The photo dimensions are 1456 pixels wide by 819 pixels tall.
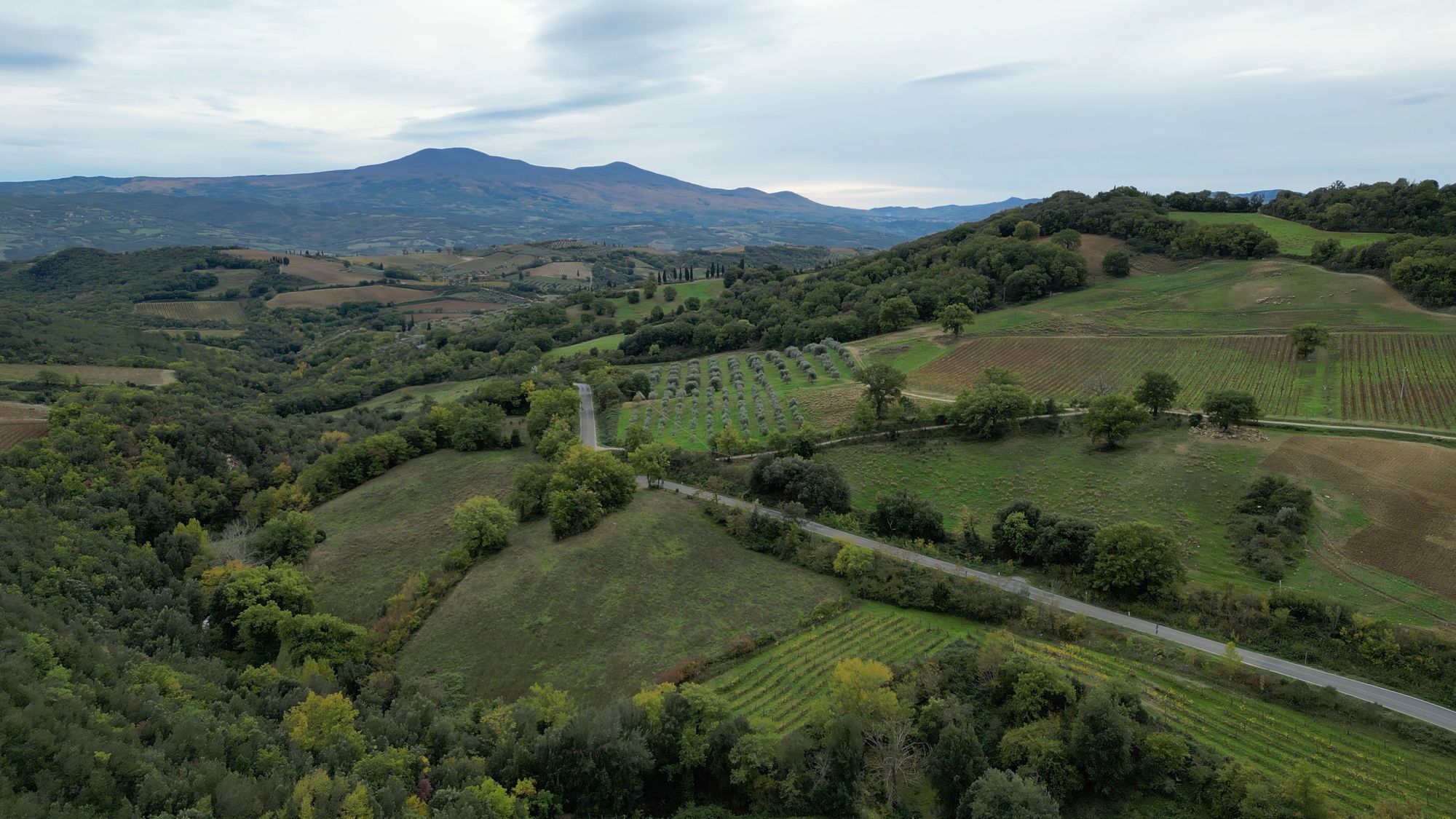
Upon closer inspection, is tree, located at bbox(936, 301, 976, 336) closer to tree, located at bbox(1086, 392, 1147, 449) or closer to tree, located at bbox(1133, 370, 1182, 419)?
tree, located at bbox(1133, 370, 1182, 419)

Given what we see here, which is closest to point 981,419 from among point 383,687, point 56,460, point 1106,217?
point 383,687

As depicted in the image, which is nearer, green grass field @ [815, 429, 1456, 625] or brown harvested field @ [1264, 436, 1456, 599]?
green grass field @ [815, 429, 1456, 625]

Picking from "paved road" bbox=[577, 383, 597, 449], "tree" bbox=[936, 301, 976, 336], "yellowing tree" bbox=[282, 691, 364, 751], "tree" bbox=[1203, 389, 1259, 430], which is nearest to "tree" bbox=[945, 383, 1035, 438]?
"tree" bbox=[1203, 389, 1259, 430]

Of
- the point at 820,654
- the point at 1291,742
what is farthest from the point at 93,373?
the point at 1291,742

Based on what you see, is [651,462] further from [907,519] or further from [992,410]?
[992,410]

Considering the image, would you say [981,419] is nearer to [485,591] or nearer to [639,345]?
[485,591]

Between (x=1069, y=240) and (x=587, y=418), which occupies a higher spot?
(x=1069, y=240)

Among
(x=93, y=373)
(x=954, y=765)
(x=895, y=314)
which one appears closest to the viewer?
(x=954, y=765)
